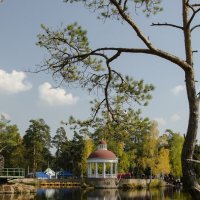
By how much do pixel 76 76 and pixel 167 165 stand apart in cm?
5278

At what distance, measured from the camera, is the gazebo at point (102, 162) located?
191 feet

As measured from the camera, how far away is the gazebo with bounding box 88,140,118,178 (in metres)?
58.2

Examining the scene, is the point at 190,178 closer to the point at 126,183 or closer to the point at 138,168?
the point at 126,183

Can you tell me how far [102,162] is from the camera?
58562mm

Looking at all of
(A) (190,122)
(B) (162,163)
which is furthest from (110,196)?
(A) (190,122)

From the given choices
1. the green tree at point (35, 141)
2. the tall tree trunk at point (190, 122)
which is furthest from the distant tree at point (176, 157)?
the tall tree trunk at point (190, 122)

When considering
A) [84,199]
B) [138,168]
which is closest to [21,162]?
[138,168]

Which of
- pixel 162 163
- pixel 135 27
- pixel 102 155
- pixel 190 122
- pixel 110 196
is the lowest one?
pixel 110 196

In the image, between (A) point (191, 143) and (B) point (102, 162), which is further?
(B) point (102, 162)

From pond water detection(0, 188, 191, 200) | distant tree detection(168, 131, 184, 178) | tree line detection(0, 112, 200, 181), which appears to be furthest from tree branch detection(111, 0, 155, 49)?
distant tree detection(168, 131, 184, 178)

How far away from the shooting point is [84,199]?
110 feet

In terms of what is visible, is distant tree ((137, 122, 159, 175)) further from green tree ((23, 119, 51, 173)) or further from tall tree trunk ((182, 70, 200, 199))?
tall tree trunk ((182, 70, 200, 199))

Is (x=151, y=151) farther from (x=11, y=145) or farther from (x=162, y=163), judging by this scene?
(x=11, y=145)

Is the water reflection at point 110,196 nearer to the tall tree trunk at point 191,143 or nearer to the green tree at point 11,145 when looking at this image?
the green tree at point 11,145
